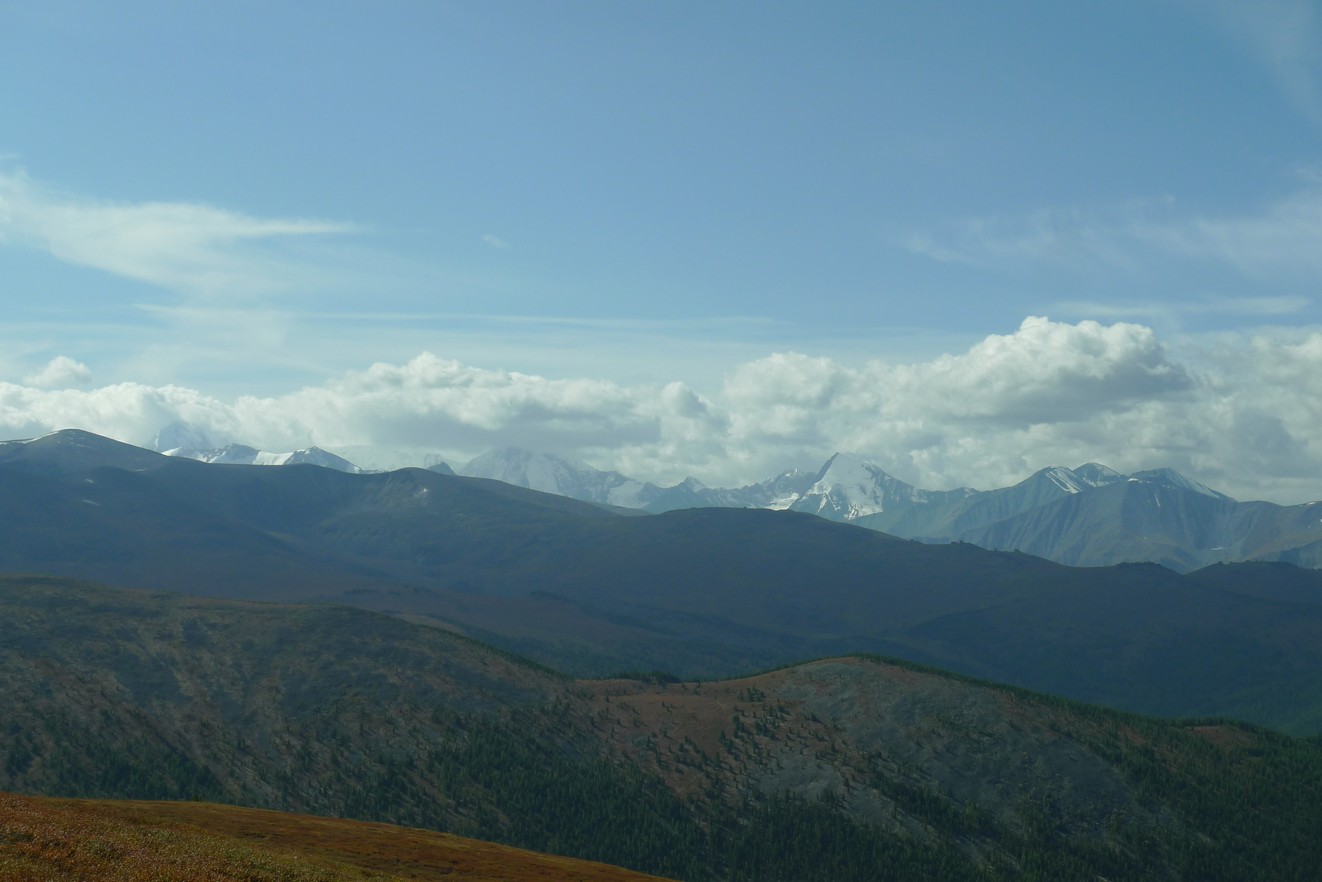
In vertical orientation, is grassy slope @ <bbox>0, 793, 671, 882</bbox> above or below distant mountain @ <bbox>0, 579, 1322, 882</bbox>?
above

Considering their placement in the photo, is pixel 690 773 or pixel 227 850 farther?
pixel 690 773

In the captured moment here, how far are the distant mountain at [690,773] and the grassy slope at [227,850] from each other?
162 ft

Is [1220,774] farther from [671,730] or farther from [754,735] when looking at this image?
[671,730]

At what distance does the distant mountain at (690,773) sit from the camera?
15638cm

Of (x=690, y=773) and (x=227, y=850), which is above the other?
(x=227, y=850)

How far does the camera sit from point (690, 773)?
18075cm

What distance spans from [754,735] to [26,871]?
149 m

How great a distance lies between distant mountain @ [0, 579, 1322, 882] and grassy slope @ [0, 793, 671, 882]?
49.3 metres

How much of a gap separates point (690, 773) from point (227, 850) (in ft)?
394

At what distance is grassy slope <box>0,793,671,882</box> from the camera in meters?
56.6

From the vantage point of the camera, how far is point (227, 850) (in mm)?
68688

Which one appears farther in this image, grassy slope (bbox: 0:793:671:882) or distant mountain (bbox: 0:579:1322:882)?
distant mountain (bbox: 0:579:1322:882)

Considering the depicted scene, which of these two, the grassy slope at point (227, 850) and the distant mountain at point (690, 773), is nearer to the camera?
the grassy slope at point (227, 850)

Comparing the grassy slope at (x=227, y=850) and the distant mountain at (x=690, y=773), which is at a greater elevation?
the grassy slope at (x=227, y=850)
